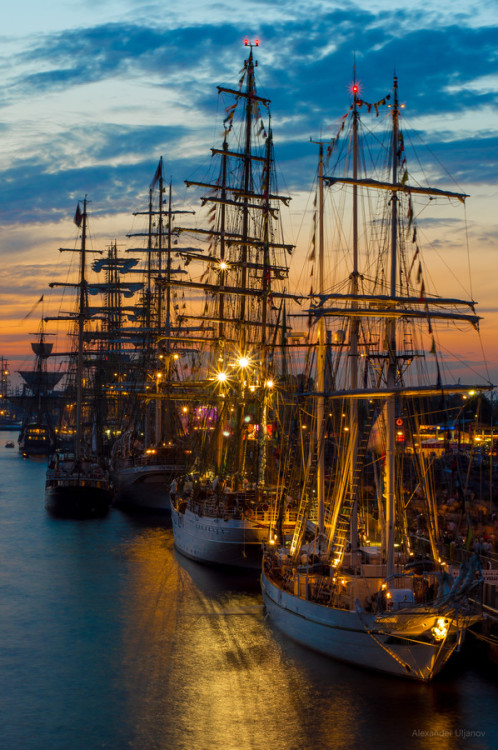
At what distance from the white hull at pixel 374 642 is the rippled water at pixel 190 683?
498 millimetres

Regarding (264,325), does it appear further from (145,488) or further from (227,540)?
(145,488)

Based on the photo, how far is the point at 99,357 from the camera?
405 feet

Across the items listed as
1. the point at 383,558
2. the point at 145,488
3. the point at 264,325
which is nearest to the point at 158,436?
the point at 145,488

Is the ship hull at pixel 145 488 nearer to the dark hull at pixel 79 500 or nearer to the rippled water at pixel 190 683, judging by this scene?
the dark hull at pixel 79 500

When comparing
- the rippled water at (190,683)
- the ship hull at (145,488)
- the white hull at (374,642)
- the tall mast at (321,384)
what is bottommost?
the rippled water at (190,683)

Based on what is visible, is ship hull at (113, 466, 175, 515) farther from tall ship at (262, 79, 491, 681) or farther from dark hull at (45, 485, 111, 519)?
tall ship at (262, 79, 491, 681)

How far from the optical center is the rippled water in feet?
78.3

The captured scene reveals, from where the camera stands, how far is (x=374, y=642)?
86.1 ft

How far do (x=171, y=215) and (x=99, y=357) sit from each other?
1660 inches

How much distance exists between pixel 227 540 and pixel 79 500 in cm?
2929

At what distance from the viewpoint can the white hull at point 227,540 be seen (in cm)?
4153

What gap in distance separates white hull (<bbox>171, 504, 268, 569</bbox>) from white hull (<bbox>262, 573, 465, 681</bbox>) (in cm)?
1227

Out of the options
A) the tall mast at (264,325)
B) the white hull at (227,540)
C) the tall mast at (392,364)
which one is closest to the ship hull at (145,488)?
the tall mast at (264,325)

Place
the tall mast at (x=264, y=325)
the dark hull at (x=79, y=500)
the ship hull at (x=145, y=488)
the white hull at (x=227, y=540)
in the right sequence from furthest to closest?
the dark hull at (x=79, y=500)
the ship hull at (x=145, y=488)
the tall mast at (x=264, y=325)
the white hull at (x=227, y=540)
